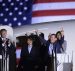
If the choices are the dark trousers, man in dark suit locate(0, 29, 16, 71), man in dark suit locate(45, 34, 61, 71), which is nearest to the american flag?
man in dark suit locate(0, 29, 16, 71)

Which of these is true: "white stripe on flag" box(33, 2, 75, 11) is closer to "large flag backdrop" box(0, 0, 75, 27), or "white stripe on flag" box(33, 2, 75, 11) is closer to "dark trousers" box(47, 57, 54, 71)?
"large flag backdrop" box(0, 0, 75, 27)

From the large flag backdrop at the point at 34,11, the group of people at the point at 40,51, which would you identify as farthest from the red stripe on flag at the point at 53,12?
the group of people at the point at 40,51

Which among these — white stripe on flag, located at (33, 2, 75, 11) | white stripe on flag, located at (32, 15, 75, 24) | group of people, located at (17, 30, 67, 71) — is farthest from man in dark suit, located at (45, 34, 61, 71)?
white stripe on flag, located at (33, 2, 75, 11)

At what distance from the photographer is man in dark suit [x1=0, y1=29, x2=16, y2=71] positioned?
8.55ft

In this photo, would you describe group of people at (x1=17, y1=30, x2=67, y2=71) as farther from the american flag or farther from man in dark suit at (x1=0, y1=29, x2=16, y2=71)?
the american flag

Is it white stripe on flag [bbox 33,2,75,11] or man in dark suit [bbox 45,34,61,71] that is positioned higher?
white stripe on flag [bbox 33,2,75,11]

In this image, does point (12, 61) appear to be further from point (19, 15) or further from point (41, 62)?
point (19, 15)

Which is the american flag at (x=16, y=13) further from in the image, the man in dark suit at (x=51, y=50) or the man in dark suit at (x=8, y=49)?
the man in dark suit at (x=51, y=50)

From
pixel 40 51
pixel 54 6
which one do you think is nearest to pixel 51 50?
pixel 40 51

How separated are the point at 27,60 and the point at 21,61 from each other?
54 mm

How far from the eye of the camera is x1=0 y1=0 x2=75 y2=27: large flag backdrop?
8.57ft

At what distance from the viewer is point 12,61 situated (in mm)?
2605

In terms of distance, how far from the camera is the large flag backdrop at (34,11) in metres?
2.61

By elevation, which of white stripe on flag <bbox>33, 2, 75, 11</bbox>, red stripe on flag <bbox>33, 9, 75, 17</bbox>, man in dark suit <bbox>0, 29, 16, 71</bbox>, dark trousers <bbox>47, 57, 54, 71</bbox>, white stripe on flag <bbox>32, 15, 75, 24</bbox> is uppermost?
white stripe on flag <bbox>33, 2, 75, 11</bbox>
